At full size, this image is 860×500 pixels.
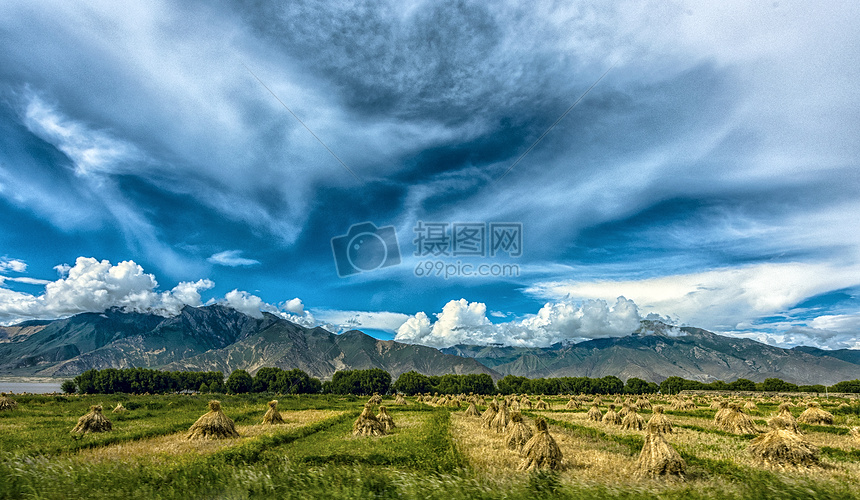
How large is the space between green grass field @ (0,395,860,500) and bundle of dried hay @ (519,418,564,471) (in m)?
0.84

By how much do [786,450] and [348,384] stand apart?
15898 centimetres

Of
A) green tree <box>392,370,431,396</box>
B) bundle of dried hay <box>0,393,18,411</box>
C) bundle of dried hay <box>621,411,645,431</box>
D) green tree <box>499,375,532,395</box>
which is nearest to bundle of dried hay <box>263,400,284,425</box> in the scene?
bundle of dried hay <box>621,411,645,431</box>

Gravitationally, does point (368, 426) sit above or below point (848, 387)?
above

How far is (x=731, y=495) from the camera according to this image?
9.80 m

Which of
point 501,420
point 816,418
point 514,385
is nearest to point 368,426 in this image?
point 501,420

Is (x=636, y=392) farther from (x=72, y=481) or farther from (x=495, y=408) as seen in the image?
(x=72, y=481)

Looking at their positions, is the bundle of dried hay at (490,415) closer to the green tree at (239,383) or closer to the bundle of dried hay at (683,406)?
the bundle of dried hay at (683,406)

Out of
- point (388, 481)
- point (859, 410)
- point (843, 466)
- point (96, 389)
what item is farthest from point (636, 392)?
point (96, 389)

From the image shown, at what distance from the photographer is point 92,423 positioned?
3694 centimetres

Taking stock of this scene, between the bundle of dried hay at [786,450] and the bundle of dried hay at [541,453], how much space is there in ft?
36.4

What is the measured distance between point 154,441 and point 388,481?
32.2 metres

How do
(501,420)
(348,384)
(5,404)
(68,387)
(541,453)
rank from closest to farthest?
(541,453) → (501,420) → (5,404) → (68,387) → (348,384)

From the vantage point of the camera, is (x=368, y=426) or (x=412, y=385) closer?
(x=368, y=426)

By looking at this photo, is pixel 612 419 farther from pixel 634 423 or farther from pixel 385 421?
pixel 385 421
